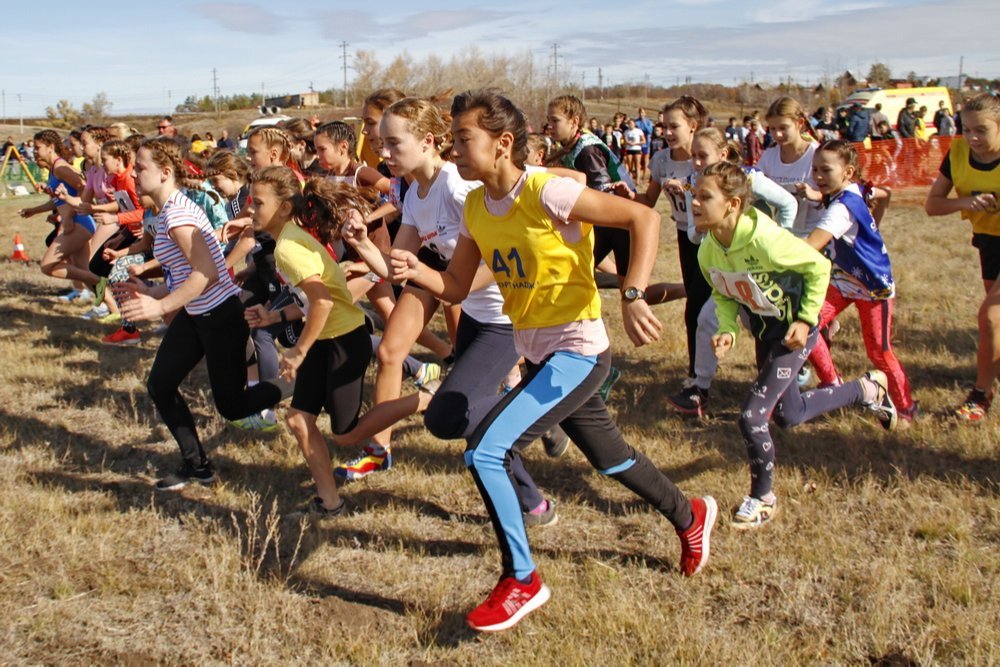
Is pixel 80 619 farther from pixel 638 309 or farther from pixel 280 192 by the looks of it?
pixel 638 309

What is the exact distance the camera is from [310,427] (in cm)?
462

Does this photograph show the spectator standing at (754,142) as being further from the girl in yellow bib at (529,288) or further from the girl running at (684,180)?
the girl in yellow bib at (529,288)

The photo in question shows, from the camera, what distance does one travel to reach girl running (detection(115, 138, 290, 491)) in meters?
4.87

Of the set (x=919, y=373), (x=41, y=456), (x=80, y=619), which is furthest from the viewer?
(x=919, y=373)

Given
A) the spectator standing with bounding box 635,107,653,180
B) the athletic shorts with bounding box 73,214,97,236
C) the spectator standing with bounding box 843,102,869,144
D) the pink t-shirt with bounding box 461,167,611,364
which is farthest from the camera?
the spectator standing with bounding box 635,107,653,180

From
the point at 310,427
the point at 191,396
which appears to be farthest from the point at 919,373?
the point at 191,396

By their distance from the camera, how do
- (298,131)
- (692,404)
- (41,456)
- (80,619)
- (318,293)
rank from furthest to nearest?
(298,131) → (692,404) → (41,456) → (318,293) → (80,619)

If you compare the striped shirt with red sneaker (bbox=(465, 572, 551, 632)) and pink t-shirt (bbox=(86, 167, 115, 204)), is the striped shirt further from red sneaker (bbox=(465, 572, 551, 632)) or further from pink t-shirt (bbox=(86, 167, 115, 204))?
pink t-shirt (bbox=(86, 167, 115, 204))

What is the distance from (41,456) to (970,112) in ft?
20.5

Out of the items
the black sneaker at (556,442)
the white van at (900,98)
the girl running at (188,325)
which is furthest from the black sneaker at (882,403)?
the white van at (900,98)

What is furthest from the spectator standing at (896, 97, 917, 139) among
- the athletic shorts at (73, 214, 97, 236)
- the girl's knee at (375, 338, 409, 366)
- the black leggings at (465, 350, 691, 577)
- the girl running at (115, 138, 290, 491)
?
the black leggings at (465, 350, 691, 577)

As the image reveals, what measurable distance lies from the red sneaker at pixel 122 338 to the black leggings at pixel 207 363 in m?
3.84

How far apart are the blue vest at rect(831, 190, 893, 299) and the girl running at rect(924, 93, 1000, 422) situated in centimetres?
52

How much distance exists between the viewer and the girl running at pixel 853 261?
204 inches
